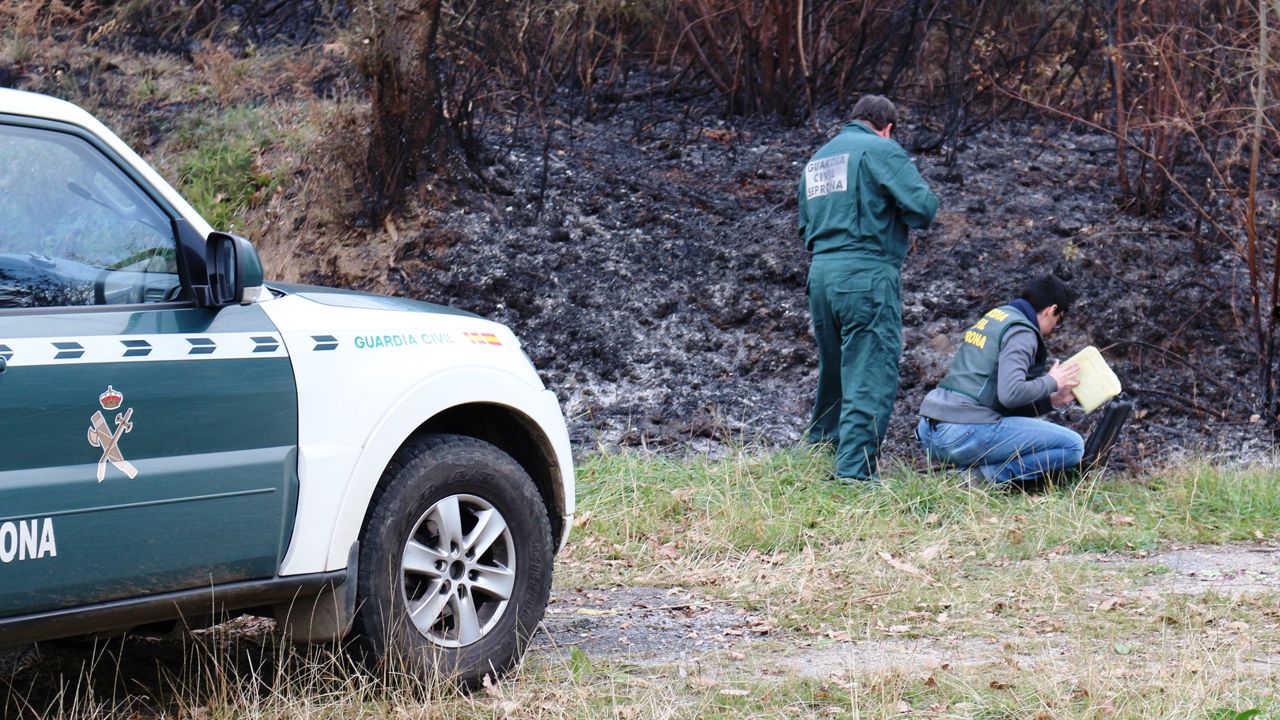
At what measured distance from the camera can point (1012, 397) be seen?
22.0 feet

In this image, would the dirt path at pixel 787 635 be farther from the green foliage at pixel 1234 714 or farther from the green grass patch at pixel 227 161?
the green grass patch at pixel 227 161

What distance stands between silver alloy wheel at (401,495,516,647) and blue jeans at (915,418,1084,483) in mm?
3536

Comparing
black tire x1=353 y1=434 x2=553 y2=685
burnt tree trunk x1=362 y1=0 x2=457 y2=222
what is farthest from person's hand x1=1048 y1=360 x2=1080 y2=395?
burnt tree trunk x1=362 y1=0 x2=457 y2=222

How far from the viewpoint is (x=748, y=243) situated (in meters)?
10.3


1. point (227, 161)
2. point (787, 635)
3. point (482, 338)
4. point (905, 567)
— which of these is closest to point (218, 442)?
point (482, 338)

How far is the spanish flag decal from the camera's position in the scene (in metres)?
4.10

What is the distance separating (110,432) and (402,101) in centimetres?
732

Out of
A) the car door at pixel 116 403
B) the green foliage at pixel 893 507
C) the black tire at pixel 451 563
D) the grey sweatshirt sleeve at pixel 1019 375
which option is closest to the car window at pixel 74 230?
the car door at pixel 116 403

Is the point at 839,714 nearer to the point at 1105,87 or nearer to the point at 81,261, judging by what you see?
the point at 81,261

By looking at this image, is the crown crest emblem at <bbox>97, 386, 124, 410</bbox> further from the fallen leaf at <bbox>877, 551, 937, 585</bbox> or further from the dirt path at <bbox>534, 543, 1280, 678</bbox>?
the fallen leaf at <bbox>877, 551, 937, 585</bbox>

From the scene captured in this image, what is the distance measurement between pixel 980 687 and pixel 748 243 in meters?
6.74

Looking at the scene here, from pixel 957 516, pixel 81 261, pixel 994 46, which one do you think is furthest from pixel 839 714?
pixel 994 46

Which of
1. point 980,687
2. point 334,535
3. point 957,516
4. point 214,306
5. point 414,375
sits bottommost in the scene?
point 957,516

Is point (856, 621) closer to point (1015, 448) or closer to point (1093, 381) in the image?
point (1015, 448)
